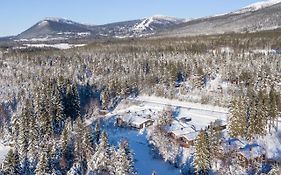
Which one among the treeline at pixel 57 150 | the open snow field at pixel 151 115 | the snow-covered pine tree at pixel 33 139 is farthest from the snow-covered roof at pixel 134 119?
the snow-covered pine tree at pixel 33 139

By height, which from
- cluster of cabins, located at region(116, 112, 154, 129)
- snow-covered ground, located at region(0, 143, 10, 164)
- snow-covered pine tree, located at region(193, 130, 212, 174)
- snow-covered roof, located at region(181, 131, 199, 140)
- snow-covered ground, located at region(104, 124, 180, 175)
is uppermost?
snow-covered pine tree, located at region(193, 130, 212, 174)

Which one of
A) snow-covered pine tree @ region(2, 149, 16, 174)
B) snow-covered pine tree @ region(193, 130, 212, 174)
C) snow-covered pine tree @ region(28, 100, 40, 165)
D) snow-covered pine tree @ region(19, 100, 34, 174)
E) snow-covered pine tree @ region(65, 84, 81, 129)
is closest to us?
snow-covered pine tree @ region(2, 149, 16, 174)

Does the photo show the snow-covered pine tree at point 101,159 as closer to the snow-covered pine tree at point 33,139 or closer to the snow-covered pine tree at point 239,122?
the snow-covered pine tree at point 33,139

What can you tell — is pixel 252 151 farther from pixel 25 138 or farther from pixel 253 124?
pixel 25 138

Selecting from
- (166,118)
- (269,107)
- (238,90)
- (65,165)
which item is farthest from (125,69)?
(65,165)

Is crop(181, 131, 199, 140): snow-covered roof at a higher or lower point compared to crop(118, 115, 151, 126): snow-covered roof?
higher

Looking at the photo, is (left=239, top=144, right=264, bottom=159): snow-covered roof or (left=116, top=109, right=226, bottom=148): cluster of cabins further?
(left=116, top=109, right=226, bottom=148): cluster of cabins

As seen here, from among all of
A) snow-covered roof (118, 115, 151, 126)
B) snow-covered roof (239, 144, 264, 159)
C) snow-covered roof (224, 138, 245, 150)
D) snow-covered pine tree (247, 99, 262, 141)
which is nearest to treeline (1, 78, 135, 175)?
snow-covered roof (118, 115, 151, 126)

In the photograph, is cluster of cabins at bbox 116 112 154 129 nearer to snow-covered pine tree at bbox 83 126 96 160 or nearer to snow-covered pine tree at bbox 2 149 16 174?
snow-covered pine tree at bbox 83 126 96 160
